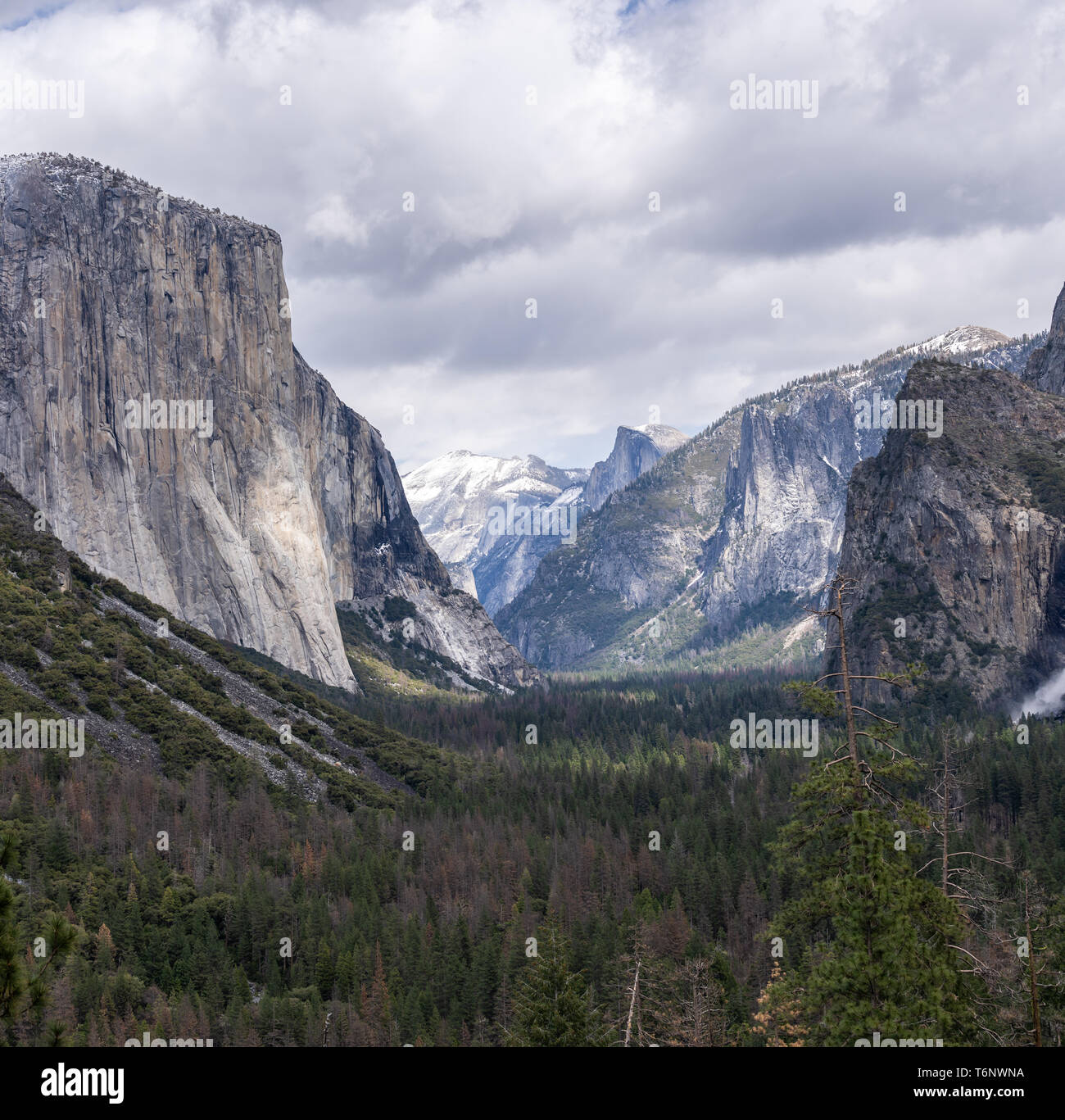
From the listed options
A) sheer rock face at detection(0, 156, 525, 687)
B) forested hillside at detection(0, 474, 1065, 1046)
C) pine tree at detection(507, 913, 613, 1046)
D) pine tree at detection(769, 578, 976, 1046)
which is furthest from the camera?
sheer rock face at detection(0, 156, 525, 687)

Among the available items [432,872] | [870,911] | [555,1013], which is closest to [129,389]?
[432,872]

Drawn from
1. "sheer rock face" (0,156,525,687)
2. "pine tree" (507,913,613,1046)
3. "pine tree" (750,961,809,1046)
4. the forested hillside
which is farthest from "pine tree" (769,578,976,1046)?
"sheer rock face" (0,156,525,687)

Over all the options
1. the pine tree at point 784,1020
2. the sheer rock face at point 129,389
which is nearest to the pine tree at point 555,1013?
the pine tree at point 784,1020

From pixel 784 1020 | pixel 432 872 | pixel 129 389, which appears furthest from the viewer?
pixel 129 389

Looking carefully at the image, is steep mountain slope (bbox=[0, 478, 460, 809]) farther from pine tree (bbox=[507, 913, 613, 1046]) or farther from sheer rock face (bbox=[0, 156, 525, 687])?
pine tree (bbox=[507, 913, 613, 1046])

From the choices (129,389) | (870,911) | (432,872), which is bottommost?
(432,872)

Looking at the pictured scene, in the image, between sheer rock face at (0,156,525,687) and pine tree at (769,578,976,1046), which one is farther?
sheer rock face at (0,156,525,687)

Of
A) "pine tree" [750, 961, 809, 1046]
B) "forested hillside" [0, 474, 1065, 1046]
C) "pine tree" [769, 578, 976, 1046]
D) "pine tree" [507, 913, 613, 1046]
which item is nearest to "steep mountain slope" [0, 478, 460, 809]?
"forested hillside" [0, 474, 1065, 1046]

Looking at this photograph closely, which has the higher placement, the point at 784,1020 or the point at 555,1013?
the point at 555,1013

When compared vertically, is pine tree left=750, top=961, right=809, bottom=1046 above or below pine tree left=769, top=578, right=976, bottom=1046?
below

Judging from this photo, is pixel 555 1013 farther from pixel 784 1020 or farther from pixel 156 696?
pixel 156 696

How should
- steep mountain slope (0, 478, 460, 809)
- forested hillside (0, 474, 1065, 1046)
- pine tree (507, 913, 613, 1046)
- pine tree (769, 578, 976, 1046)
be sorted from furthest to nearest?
steep mountain slope (0, 478, 460, 809) → pine tree (507, 913, 613, 1046) → forested hillside (0, 474, 1065, 1046) → pine tree (769, 578, 976, 1046)
